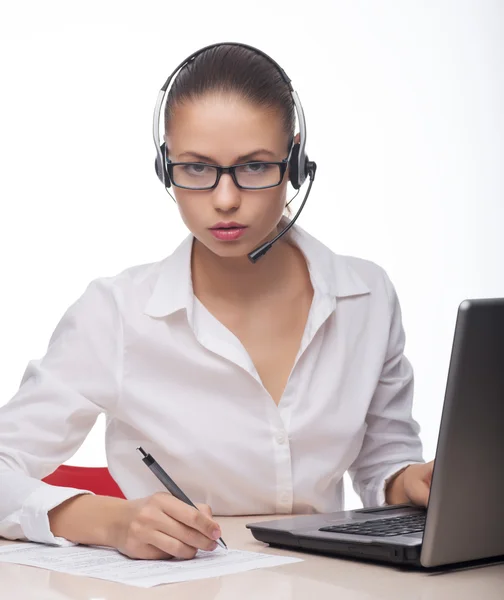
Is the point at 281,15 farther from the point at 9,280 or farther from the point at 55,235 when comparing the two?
the point at 9,280

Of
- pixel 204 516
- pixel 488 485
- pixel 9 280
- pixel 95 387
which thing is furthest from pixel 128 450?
pixel 9 280

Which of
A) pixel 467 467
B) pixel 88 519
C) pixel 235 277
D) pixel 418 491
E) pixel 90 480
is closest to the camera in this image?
pixel 467 467

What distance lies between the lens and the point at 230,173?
1398mm

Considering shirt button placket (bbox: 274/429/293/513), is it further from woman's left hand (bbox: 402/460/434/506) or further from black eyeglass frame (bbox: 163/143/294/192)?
black eyeglass frame (bbox: 163/143/294/192)

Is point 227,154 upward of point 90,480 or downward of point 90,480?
upward

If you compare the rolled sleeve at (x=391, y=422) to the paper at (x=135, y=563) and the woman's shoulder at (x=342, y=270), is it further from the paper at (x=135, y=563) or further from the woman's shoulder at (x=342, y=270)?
the paper at (x=135, y=563)

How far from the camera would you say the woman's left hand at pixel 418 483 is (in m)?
1.36

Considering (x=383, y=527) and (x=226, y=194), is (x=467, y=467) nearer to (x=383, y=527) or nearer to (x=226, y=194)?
(x=383, y=527)

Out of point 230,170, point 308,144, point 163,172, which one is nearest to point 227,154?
point 230,170

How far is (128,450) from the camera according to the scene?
1583mm

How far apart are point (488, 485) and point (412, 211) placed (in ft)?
10.1

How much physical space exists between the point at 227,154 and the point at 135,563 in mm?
620

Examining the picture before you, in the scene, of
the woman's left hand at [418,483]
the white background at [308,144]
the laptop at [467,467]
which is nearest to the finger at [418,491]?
the woman's left hand at [418,483]

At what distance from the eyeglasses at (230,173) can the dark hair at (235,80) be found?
10 centimetres
